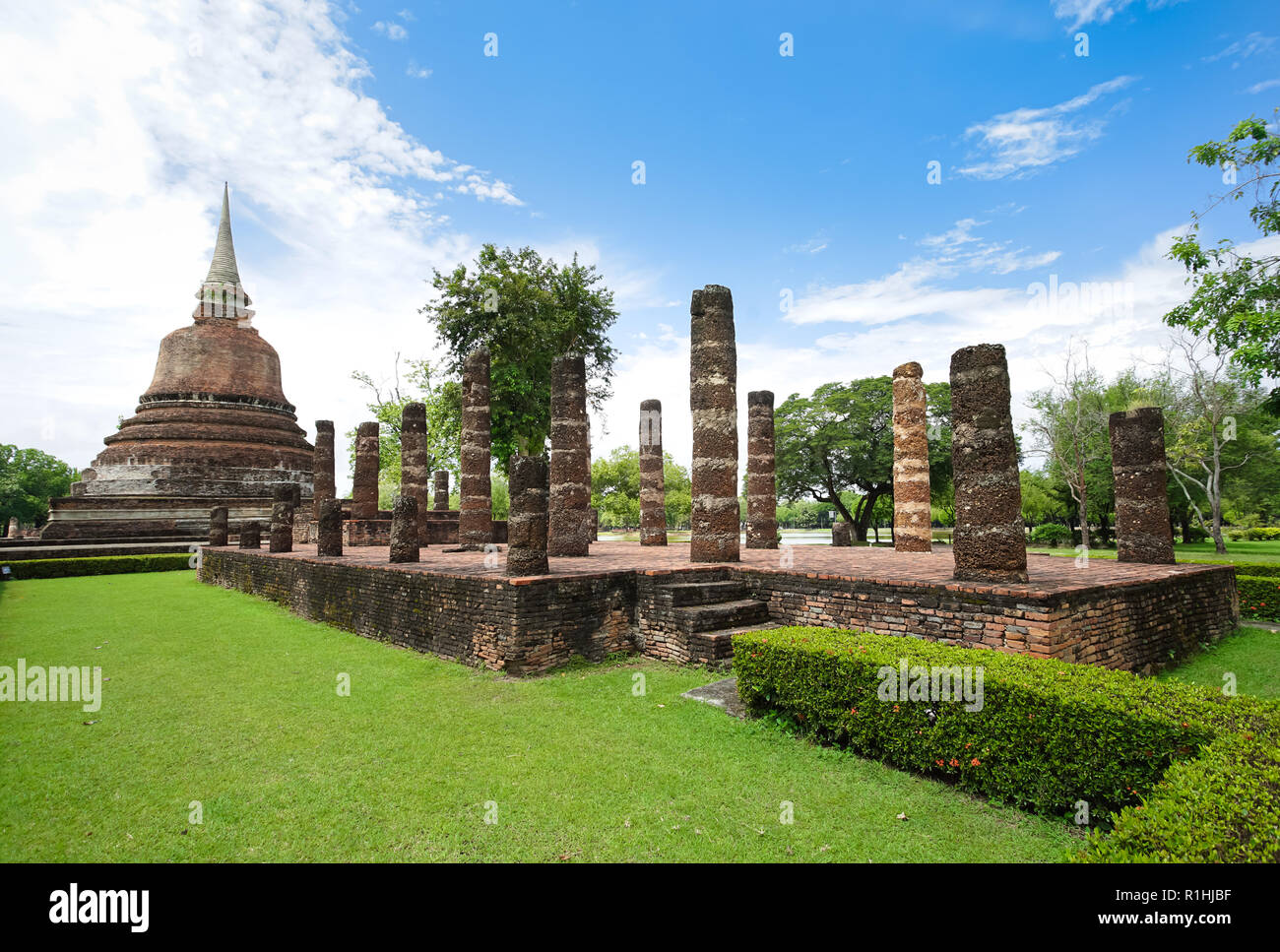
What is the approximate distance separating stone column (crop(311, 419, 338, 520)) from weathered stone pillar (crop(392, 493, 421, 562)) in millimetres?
12743

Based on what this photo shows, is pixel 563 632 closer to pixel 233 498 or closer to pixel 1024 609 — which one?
pixel 1024 609

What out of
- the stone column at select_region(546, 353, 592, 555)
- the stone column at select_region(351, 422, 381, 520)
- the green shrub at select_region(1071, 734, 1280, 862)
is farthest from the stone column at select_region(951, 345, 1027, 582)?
the stone column at select_region(351, 422, 381, 520)

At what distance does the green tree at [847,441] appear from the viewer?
97.2 ft

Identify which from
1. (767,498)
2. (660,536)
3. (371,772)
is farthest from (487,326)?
(371,772)

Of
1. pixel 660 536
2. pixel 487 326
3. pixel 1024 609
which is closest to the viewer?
pixel 1024 609

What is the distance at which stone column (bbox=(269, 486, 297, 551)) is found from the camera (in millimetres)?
16609

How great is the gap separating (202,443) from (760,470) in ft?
97.4

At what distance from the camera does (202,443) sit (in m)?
30.9

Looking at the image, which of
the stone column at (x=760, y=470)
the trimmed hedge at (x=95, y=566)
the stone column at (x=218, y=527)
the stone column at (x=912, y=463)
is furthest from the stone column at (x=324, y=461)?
the stone column at (x=912, y=463)

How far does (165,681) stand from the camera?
712cm

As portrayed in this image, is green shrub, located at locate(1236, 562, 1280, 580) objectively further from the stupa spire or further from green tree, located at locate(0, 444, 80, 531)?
green tree, located at locate(0, 444, 80, 531)

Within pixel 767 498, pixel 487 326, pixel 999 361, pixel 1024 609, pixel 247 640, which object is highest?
pixel 487 326

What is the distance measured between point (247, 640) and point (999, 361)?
11526mm

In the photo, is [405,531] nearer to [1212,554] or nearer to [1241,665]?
[1241,665]
